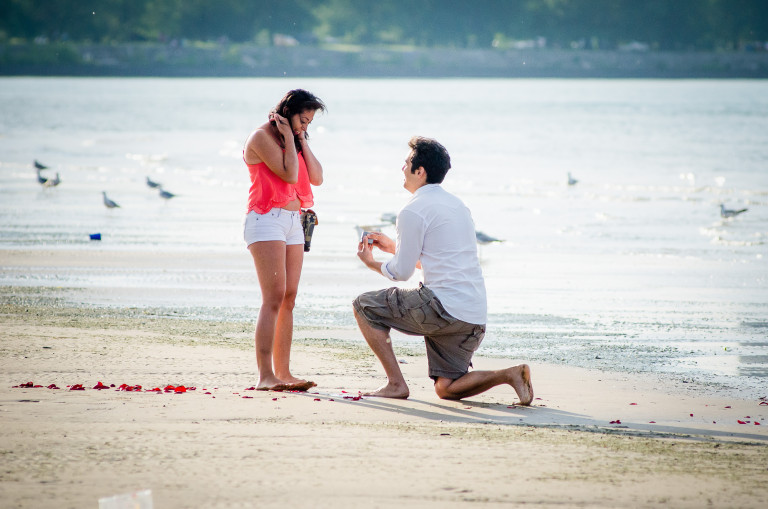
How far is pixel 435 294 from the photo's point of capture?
213 inches

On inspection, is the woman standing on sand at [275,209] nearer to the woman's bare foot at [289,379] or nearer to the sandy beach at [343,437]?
the woman's bare foot at [289,379]

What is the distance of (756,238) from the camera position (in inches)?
611

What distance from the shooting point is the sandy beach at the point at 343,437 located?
3.78m

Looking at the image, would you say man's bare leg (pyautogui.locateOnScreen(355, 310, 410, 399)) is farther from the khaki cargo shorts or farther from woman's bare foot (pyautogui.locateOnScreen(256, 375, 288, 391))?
woman's bare foot (pyautogui.locateOnScreen(256, 375, 288, 391))

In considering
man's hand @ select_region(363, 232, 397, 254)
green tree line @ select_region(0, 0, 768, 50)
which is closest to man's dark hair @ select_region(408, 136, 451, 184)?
man's hand @ select_region(363, 232, 397, 254)

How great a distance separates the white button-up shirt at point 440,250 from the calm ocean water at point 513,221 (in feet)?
5.64

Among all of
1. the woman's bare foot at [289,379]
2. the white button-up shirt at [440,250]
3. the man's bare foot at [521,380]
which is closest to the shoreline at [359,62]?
the woman's bare foot at [289,379]

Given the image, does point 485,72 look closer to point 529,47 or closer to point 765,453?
point 529,47

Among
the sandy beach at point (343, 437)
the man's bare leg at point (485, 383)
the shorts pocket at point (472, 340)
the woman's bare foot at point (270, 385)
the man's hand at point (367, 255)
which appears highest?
the man's hand at point (367, 255)

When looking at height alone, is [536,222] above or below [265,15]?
below

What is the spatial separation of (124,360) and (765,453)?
3609 mm

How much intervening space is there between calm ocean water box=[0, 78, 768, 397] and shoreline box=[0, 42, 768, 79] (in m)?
54.4

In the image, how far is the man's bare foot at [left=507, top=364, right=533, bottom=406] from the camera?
5371 mm

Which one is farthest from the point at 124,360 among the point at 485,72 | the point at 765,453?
the point at 485,72
